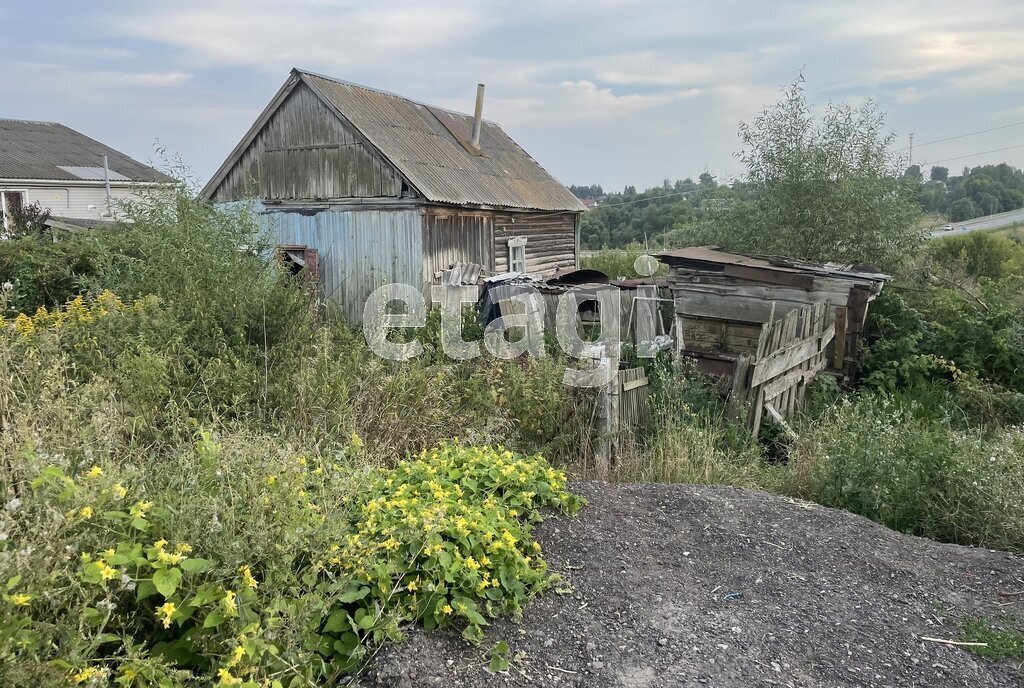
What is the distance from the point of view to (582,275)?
12469 mm

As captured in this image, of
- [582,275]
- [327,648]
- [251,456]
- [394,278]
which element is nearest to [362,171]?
[394,278]

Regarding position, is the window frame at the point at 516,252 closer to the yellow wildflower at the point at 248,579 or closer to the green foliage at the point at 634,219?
the yellow wildflower at the point at 248,579

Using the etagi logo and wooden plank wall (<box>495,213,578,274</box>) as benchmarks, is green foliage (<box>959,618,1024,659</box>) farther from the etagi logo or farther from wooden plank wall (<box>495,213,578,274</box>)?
wooden plank wall (<box>495,213,578,274</box>)

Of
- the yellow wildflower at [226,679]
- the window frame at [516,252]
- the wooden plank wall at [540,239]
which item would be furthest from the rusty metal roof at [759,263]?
the yellow wildflower at [226,679]

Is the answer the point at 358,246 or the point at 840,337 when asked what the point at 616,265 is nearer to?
the point at 358,246

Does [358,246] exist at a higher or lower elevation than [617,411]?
higher

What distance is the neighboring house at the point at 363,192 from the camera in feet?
41.3

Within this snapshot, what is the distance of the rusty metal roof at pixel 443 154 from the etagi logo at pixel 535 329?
10.7ft

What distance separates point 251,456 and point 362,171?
10357mm

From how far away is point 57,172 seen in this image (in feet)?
87.0

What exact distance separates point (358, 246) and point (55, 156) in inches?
902

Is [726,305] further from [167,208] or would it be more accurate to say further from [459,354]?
[167,208]

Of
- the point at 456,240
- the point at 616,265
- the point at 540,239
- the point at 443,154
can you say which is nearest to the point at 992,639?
the point at 456,240

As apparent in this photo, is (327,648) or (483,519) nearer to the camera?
(327,648)
